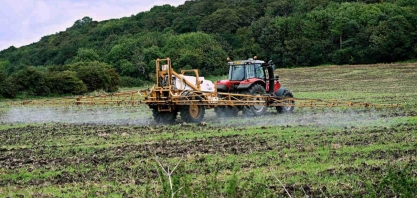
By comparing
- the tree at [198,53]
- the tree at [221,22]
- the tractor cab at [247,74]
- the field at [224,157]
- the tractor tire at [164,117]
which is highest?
the tree at [221,22]

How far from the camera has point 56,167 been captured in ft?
39.7

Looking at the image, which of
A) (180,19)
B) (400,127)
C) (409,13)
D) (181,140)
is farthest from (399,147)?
(180,19)

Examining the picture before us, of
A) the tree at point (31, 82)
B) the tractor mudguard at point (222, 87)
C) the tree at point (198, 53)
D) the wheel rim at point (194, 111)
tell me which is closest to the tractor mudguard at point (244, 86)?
the tractor mudguard at point (222, 87)

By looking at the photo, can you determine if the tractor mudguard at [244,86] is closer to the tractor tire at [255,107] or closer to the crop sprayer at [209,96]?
the crop sprayer at [209,96]

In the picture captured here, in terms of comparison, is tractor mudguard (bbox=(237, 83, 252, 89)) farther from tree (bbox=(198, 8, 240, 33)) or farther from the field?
tree (bbox=(198, 8, 240, 33))

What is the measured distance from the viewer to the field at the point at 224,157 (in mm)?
8734

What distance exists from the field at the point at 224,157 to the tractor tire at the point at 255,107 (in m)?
0.84

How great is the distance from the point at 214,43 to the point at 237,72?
77.1m

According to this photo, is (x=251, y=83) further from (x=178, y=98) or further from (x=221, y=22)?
(x=221, y=22)

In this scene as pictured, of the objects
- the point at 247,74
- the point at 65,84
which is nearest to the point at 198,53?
the point at 65,84

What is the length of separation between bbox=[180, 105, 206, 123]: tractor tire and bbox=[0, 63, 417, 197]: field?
52 centimetres

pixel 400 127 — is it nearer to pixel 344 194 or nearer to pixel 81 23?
pixel 344 194

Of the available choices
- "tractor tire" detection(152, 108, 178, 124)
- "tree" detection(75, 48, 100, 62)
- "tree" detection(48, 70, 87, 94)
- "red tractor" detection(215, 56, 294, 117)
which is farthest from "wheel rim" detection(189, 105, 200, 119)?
"tree" detection(75, 48, 100, 62)

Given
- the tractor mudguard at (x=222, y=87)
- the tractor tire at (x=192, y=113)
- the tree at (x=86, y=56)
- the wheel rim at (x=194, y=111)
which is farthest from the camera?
the tree at (x=86, y=56)
